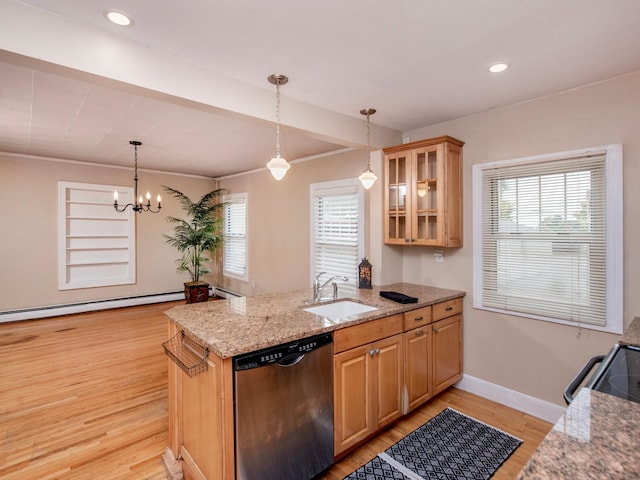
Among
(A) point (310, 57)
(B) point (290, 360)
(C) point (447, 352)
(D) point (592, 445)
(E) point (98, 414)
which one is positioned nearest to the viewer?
(D) point (592, 445)

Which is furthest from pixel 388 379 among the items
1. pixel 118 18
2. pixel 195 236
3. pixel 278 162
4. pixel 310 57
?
pixel 195 236

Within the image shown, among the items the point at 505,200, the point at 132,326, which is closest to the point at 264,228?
the point at 132,326

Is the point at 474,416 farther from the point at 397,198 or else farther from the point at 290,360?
the point at 397,198

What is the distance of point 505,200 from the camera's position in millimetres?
2900

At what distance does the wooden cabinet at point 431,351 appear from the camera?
8.50ft

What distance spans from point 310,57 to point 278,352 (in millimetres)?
1796

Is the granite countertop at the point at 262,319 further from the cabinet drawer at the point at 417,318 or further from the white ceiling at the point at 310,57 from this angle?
the white ceiling at the point at 310,57

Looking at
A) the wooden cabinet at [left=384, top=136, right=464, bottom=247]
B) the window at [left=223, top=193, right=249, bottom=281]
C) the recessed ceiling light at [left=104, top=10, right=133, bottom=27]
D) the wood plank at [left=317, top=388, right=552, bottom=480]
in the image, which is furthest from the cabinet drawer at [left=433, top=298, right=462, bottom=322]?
the window at [left=223, top=193, right=249, bottom=281]

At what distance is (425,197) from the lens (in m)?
3.17

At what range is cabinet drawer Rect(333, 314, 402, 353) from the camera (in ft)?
6.89

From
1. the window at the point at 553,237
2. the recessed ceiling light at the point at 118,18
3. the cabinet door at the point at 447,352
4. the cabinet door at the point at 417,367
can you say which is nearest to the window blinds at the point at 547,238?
the window at the point at 553,237

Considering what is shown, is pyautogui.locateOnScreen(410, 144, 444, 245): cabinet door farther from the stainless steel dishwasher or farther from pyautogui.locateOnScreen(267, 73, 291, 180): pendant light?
the stainless steel dishwasher

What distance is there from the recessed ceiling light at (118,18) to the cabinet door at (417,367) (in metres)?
2.63

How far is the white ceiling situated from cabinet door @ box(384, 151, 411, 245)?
388 mm
